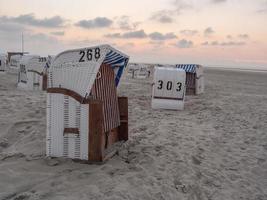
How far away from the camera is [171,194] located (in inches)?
195

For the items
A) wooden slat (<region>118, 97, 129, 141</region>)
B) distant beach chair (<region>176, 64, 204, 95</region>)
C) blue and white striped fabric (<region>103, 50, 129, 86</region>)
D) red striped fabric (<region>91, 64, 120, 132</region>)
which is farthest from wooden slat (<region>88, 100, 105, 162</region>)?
distant beach chair (<region>176, 64, 204, 95</region>)

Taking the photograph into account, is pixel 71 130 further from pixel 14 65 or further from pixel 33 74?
pixel 14 65

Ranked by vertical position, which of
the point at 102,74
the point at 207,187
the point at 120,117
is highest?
the point at 102,74

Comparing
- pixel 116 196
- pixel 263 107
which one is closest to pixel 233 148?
pixel 116 196

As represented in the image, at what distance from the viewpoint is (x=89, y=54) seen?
19.1 feet

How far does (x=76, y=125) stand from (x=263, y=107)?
987 cm

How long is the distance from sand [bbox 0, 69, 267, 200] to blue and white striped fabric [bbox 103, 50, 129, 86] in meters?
1.38

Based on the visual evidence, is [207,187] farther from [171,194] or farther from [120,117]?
[120,117]

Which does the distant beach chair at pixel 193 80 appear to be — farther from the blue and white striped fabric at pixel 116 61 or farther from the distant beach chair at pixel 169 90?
the blue and white striped fabric at pixel 116 61

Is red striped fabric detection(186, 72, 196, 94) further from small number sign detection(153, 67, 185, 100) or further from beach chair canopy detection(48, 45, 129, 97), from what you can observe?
beach chair canopy detection(48, 45, 129, 97)

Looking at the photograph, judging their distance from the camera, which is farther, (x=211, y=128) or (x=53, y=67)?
(x=211, y=128)

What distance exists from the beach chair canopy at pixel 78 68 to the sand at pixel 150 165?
1.18 metres

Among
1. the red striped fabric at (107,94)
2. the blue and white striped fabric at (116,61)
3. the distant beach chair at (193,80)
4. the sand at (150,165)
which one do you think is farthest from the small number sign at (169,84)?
the distant beach chair at (193,80)

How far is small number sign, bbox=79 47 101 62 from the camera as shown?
578cm
